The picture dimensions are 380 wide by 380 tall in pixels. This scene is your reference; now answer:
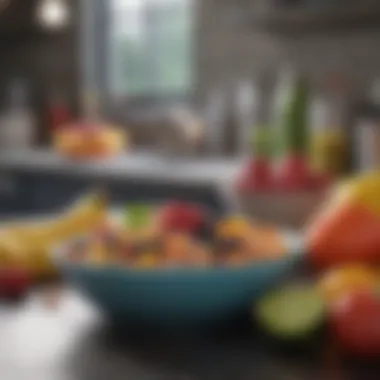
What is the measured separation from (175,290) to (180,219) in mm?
152

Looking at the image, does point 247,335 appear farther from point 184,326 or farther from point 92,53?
point 92,53

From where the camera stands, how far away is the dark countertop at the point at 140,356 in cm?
104

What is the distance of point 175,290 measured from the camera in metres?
1.16

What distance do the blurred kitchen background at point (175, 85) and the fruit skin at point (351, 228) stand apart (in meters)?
1.42

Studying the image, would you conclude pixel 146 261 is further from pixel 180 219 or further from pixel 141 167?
pixel 141 167

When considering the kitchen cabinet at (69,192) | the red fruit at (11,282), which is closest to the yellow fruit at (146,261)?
the red fruit at (11,282)

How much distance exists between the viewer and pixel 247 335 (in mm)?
1192

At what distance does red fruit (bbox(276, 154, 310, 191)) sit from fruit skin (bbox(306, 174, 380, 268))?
0.62 metres

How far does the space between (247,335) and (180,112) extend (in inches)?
127

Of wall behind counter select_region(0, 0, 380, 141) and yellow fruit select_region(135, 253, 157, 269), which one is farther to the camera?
wall behind counter select_region(0, 0, 380, 141)

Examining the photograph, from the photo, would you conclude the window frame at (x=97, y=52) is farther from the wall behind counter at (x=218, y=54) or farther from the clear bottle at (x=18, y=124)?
the clear bottle at (x=18, y=124)

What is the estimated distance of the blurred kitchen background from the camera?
3510 millimetres

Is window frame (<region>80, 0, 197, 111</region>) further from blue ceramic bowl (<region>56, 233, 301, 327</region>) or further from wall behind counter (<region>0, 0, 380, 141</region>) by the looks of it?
blue ceramic bowl (<region>56, 233, 301, 327</region>)

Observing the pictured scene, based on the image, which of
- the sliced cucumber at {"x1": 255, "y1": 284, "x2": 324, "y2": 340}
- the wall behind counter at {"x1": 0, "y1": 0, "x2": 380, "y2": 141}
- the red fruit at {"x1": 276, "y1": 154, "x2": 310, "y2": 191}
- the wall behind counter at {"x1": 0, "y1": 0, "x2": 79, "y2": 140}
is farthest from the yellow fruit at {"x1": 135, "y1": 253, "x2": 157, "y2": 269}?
the wall behind counter at {"x1": 0, "y1": 0, "x2": 79, "y2": 140}
